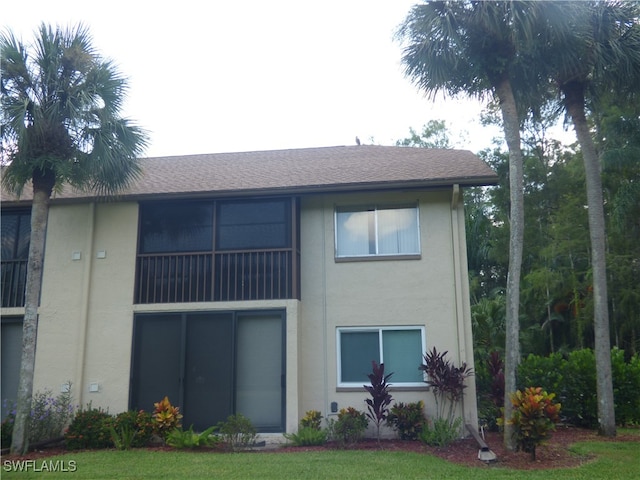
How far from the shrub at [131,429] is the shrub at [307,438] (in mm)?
2770

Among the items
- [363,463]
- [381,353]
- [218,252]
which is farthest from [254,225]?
[363,463]

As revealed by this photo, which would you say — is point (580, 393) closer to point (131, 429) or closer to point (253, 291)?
point (253, 291)

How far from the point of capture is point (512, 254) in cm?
1131

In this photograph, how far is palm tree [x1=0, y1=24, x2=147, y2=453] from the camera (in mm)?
11727

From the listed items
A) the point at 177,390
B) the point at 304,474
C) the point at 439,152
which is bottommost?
the point at 304,474

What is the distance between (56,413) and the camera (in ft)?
42.3

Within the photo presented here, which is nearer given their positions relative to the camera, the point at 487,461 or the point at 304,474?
the point at 304,474

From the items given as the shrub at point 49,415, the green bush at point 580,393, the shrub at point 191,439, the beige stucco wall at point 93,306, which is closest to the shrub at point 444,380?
the beige stucco wall at point 93,306

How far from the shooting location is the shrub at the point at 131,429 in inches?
463

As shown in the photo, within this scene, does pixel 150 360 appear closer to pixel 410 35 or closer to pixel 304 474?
pixel 304 474

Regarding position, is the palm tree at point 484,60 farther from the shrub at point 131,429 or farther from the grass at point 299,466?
the shrub at point 131,429

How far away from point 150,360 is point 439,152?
898 centimetres

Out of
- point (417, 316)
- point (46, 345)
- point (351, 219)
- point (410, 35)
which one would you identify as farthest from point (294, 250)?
point (46, 345)

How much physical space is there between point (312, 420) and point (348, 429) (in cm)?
100
